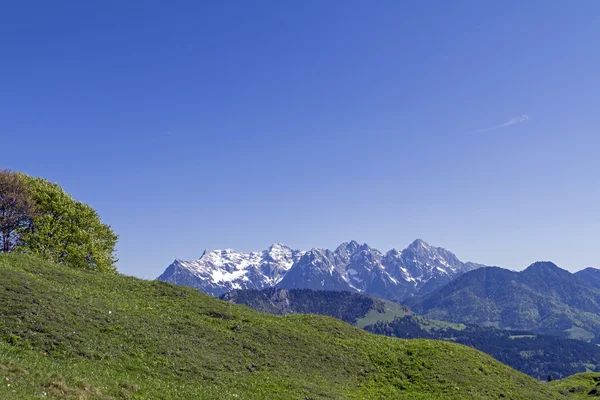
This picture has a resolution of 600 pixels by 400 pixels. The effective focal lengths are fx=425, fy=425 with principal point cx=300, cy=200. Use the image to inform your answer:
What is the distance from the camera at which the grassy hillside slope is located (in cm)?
2661

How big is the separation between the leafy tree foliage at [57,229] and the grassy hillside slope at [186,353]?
40.9 feet

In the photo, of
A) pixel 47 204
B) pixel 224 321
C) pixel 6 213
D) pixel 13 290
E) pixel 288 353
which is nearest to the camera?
pixel 13 290

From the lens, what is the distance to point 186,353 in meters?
34.6

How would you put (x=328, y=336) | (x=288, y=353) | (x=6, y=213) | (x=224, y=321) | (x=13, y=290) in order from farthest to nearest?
(x=6, y=213)
(x=328, y=336)
(x=224, y=321)
(x=288, y=353)
(x=13, y=290)

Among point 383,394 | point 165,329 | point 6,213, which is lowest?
point 383,394

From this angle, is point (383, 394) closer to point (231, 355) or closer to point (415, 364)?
point (415, 364)

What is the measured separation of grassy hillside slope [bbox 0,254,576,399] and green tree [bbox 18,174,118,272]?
1238 centimetres

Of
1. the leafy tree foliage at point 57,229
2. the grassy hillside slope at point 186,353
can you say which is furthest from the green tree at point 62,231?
the grassy hillside slope at point 186,353

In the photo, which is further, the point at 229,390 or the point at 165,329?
the point at 165,329

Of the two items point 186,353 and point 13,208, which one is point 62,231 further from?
point 186,353

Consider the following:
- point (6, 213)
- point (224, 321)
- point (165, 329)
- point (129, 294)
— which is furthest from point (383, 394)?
point (6, 213)

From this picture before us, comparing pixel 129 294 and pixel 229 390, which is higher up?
pixel 129 294

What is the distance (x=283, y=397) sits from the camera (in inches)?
1253

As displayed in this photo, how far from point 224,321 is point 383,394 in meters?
17.9
